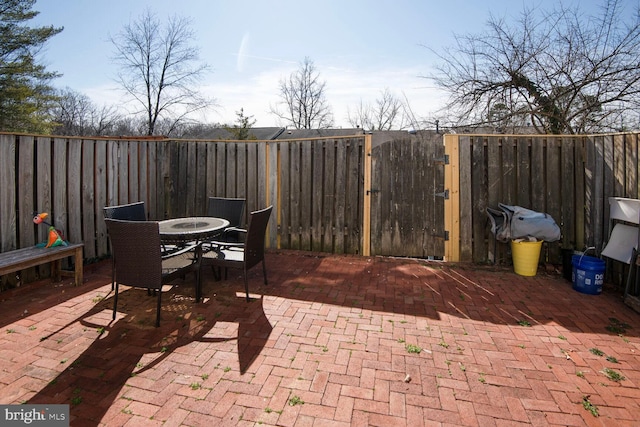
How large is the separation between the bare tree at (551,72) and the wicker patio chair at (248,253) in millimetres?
5616

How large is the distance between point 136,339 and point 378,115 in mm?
22804


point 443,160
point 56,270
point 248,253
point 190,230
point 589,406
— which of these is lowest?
point 589,406

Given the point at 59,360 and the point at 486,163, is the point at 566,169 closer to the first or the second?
the point at 486,163

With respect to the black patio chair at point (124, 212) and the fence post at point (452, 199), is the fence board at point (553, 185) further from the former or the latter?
the black patio chair at point (124, 212)

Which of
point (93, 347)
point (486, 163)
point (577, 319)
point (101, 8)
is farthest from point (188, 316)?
point (101, 8)

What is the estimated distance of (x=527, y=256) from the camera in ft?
13.5

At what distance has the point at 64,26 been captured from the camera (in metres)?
13.4

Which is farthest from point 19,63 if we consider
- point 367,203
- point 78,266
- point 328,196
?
point 367,203

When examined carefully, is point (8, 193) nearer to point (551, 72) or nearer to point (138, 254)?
point (138, 254)

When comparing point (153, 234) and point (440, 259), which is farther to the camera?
point (440, 259)

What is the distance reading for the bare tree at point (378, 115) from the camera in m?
22.4

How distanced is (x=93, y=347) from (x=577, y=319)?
13.5 feet

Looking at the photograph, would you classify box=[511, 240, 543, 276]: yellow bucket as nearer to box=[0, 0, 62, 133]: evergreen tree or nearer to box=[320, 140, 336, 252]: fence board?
box=[320, 140, 336, 252]: fence board

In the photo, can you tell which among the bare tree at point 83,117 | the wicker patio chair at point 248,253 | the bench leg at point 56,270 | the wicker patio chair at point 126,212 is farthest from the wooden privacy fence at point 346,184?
the bare tree at point 83,117
